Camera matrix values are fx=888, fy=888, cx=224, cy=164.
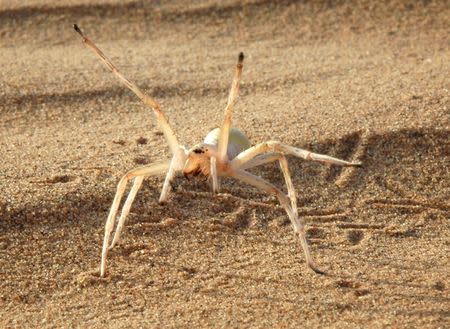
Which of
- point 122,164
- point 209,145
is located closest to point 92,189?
point 122,164

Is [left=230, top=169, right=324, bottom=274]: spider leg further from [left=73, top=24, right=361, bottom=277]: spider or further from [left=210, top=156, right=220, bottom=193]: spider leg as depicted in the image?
[left=210, top=156, right=220, bottom=193]: spider leg

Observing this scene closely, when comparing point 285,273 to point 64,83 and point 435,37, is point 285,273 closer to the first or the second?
point 64,83

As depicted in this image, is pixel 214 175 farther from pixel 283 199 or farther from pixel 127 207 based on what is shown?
pixel 127 207

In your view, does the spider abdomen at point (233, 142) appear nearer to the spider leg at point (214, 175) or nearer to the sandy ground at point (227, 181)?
the spider leg at point (214, 175)

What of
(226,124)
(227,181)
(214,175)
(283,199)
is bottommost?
(227,181)

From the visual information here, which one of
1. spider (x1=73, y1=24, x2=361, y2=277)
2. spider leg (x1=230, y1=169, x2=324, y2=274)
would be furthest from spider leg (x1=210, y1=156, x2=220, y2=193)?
spider leg (x1=230, y1=169, x2=324, y2=274)

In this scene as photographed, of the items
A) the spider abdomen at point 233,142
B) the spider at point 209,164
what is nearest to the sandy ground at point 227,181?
the spider at point 209,164

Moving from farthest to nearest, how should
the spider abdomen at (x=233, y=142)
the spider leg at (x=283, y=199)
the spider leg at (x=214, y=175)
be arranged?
the spider abdomen at (x=233, y=142)
the spider leg at (x=283, y=199)
the spider leg at (x=214, y=175)

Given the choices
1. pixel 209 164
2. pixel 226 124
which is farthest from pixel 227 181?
pixel 226 124
